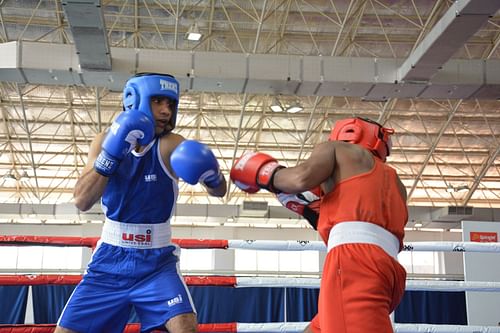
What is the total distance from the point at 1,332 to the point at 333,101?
13047mm

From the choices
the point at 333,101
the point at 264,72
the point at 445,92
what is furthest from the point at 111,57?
the point at 333,101

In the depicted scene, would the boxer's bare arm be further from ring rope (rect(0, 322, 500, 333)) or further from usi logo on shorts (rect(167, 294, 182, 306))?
ring rope (rect(0, 322, 500, 333))

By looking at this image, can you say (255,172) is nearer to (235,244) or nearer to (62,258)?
(235,244)

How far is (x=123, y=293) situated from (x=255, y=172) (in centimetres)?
73

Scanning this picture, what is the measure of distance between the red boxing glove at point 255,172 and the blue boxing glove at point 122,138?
43 centimetres

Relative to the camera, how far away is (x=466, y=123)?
16.2 metres

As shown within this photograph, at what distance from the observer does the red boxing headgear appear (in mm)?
2613

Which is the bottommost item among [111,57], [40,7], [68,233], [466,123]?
[68,233]

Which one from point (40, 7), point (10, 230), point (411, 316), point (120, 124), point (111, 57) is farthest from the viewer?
point (10, 230)

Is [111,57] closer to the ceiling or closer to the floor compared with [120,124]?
closer to the ceiling

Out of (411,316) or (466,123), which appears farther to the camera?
(466,123)

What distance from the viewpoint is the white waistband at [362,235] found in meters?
2.39

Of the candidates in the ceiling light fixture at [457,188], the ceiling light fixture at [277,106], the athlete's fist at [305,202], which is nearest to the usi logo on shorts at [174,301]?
the athlete's fist at [305,202]

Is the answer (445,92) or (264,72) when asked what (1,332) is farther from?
(445,92)
